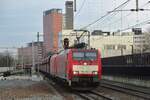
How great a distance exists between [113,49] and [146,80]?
220 feet

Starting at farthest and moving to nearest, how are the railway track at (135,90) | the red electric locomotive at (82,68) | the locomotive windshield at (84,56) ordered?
the locomotive windshield at (84,56) < the red electric locomotive at (82,68) < the railway track at (135,90)

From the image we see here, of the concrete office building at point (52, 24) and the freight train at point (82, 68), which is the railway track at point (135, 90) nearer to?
the freight train at point (82, 68)

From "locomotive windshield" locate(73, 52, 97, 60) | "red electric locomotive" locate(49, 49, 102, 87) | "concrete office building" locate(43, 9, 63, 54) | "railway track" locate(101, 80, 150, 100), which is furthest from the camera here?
"concrete office building" locate(43, 9, 63, 54)

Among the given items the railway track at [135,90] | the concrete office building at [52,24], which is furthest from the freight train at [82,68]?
the concrete office building at [52,24]

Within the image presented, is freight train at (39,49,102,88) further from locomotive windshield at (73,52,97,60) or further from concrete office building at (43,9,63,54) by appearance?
concrete office building at (43,9,63,54)

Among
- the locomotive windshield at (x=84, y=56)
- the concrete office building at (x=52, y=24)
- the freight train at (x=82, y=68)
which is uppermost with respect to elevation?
the concrete office building at (x=52, y=24)

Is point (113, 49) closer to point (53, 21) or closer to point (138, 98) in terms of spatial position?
point (53, 21)

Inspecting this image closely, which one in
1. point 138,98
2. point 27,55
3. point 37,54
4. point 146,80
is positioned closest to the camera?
point 138,98

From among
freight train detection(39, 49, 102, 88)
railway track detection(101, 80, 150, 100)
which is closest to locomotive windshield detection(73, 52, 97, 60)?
freight train detection(39, 49, 102, 88)

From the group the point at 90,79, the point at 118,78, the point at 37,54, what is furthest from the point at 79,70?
Result: the point at 37,54

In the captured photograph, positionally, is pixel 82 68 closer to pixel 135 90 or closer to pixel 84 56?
pixel 84 56

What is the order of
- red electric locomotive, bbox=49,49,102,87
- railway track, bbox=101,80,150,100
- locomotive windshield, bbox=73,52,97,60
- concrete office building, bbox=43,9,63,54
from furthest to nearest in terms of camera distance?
concrete office building, bbox=43,9,63,54 < locomotive windshield, bbox=73,52,97,60 < red electric locomotive, bbox=49,49,102,87 < railway track, bbox=101,80,150,100

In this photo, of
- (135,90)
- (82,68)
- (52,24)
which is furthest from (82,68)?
(52,24)

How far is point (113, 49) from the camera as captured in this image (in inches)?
3937
